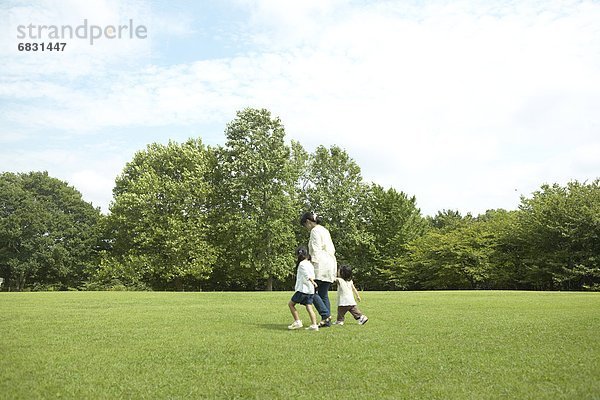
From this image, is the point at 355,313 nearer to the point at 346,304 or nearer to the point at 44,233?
the point at 346,304

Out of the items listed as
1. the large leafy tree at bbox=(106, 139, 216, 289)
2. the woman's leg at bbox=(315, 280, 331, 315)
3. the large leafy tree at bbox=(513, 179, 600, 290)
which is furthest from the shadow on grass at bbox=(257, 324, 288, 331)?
the large leafy tree at bbox=(513, 179, 600, 290)

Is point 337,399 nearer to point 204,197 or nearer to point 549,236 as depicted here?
point 204,197

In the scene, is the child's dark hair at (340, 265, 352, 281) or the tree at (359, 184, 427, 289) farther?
the tree at (359, 184, 427, 289)

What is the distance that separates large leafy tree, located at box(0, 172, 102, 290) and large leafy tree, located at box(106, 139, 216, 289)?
5892 mm

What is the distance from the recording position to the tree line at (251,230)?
45.8 meters

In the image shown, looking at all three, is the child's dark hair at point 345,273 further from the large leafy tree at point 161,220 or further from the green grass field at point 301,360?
the large leafy tree at point 161,220

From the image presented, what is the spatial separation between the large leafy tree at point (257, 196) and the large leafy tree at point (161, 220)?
2.19 m

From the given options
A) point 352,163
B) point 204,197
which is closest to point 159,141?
point 204,197

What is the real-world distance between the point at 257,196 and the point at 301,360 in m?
40.4

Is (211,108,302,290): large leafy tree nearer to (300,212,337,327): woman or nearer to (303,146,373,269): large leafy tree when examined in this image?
(303,146,373,269): large leafy tree

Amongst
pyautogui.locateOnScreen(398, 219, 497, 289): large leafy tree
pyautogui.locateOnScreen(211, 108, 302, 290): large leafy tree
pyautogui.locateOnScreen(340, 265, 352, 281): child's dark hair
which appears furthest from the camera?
pyautogui.locateOnScreen(398, 219, 497, 289): large leafy tree

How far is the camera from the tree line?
150ft

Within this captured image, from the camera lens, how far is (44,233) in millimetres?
53969

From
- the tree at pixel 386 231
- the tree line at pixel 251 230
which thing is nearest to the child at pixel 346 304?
the tree line at pixel 251 230
